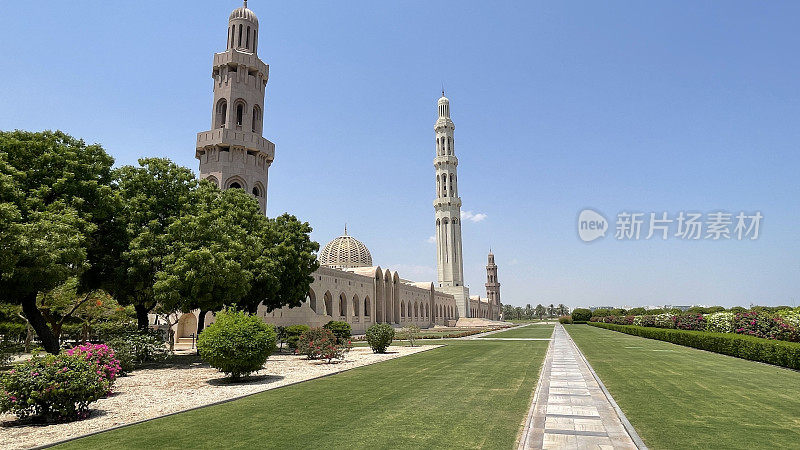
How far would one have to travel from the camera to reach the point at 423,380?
13.6 m

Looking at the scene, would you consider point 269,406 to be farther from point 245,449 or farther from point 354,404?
point 245,449

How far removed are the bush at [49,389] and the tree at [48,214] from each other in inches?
223

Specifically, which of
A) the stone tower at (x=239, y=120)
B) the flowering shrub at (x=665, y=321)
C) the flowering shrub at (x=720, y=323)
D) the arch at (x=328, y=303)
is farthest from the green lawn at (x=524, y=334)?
Answer: the stone tower at (x=239, y=120)

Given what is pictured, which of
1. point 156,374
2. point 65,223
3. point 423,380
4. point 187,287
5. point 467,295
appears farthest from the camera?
point 467,295

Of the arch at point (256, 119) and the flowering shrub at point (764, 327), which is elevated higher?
the arch at point (256, 119)

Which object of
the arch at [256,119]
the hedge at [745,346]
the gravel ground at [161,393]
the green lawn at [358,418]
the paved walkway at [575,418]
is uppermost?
the arch at [256,119]

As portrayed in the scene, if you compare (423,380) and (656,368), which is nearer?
(423,380)

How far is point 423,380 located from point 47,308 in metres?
20.0

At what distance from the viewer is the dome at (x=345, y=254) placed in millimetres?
79438

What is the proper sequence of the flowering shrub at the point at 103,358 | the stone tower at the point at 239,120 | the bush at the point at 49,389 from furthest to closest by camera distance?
1. the stone tower at the point at 239,120
2. the flowering shrub at the point at 103,358
3. the bush at the point at 49,389

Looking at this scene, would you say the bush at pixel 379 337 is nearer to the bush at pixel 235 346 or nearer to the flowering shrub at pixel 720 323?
the bush at pixel 235 346

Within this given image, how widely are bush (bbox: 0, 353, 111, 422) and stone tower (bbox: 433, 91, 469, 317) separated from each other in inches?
3543

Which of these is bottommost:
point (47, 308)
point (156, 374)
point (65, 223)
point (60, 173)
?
point (156, 374)

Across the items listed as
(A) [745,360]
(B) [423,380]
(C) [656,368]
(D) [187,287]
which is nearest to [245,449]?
(B) [423,380]
